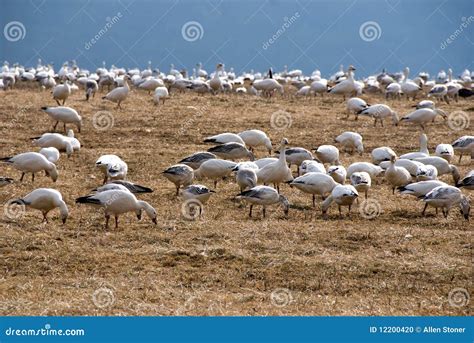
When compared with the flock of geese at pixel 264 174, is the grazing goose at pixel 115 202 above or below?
below

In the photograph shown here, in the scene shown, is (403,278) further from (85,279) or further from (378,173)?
(378,173)

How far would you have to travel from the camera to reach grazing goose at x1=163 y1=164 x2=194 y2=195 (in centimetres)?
1361

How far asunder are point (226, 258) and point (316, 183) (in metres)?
3.20

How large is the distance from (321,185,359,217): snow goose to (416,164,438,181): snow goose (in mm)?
2071

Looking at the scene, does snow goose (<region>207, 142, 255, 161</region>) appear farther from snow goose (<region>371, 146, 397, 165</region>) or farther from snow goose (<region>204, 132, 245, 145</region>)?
snow goose (<region>371, 146, 397, 165</region>)

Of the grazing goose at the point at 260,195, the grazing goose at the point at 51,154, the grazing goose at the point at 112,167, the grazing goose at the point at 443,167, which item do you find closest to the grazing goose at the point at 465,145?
the grazing goose at the point at 443,167

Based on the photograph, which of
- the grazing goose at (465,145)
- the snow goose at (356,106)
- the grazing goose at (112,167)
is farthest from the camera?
the snow goose at (356,106)

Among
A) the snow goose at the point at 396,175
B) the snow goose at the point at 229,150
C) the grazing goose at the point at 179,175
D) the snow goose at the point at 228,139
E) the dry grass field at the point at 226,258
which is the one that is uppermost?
the snow goose at the point at 228,139

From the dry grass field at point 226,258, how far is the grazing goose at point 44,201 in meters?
0.21

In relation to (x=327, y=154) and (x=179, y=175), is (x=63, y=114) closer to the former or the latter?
(x=179, y=175)

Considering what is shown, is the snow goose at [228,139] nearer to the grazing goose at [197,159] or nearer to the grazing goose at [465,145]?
the grazing goose at [197,159]

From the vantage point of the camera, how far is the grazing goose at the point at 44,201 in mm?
11414

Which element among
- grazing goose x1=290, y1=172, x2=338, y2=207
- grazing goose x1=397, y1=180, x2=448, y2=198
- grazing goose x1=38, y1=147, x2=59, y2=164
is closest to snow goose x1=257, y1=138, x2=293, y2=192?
grazing goose x1=290, y1=172, x2=338, y2=207

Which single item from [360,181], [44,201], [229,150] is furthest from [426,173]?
[44,201]
